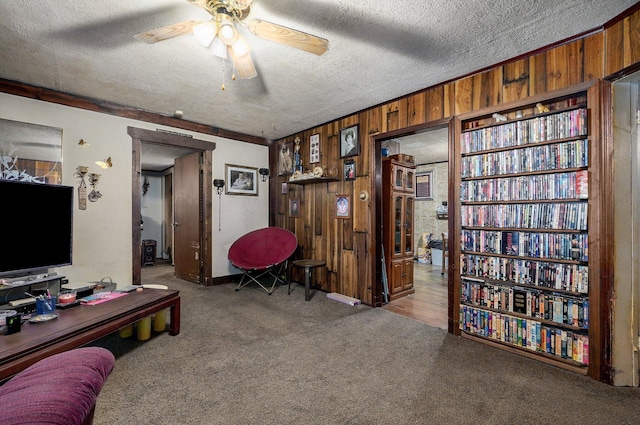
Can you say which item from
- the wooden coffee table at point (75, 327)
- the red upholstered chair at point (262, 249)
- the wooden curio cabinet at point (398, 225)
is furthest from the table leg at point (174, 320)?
the wooden curio cabinet at point (398, 225)

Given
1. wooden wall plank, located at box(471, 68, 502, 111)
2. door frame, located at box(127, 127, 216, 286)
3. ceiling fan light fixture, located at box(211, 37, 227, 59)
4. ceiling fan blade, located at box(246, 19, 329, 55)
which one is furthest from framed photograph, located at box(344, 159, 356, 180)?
ceiling fan light fixture, located at box(211, 37, 227, 59)

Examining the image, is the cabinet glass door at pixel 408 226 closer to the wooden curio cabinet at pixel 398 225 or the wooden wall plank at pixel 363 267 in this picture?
the wooden curio cabinet at pixel 398 225

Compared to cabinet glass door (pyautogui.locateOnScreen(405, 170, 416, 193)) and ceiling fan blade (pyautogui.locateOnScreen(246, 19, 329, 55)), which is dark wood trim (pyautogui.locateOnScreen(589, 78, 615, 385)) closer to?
ceiling fan blade (pyautogui.locateOnScreen(246, 19, 329, 55))

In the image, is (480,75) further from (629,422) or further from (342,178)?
(629,422)

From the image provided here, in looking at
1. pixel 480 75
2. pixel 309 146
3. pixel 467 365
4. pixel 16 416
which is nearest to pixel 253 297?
pixel 309 146

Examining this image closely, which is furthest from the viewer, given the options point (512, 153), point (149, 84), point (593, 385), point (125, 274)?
point (125, 274)

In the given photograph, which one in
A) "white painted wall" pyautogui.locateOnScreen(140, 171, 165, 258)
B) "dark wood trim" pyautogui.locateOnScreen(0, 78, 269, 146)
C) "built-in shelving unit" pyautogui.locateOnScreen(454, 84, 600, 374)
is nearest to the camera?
"built-in shelving unit" pyautogui.locateOnScreen(454, 84, 600, 374)

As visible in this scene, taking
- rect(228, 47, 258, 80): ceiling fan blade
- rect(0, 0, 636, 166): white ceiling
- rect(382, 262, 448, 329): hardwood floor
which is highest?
rect(0, 0, 636, 166): white ceiling

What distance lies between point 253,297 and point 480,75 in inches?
151

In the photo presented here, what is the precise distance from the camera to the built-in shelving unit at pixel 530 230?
225cm

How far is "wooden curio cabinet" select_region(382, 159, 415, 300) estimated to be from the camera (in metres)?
4.25

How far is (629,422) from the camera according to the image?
169 centimetres

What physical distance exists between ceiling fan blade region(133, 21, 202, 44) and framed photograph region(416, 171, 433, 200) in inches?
269

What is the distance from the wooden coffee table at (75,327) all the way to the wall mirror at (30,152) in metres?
1.88
